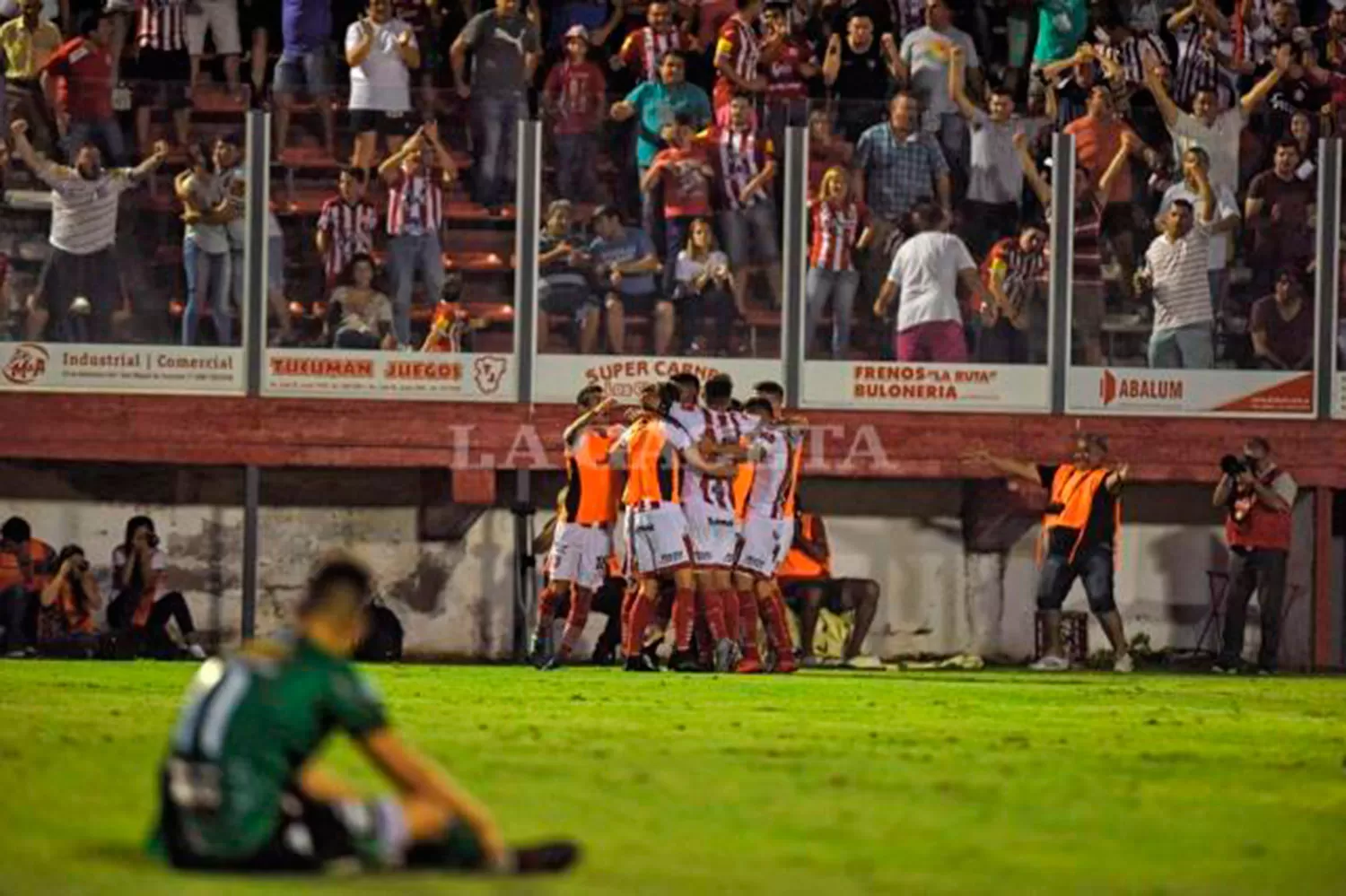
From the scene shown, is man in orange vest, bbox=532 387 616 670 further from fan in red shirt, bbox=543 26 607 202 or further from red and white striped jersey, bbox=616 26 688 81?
red and white striped jersey, bbox=616 26 688 81

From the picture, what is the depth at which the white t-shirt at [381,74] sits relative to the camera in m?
27.4

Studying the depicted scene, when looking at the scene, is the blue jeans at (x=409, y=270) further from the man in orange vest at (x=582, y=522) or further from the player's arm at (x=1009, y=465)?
the player's arm at (x=1009, y=465)

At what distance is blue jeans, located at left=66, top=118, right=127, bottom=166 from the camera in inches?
1056

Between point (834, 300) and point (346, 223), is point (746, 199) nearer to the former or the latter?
point (834, 300)

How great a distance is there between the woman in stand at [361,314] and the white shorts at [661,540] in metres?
4.50

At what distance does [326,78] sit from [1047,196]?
21.5ft

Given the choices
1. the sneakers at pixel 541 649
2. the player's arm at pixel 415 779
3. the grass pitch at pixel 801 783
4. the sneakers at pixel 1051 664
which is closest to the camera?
the player's arm at pixel 415 779

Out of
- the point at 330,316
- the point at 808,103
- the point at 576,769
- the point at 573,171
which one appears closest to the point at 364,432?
the point at 330,316

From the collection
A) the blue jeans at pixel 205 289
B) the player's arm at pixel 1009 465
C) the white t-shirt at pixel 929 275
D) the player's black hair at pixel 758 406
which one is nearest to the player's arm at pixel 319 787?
the player's black hair at pixel 758 406

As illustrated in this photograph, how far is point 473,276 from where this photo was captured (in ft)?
90.1

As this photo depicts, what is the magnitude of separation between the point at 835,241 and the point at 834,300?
A: 54 cm

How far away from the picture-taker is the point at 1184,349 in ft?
93.0

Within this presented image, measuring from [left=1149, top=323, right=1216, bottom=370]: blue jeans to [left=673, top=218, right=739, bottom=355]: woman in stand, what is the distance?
3.93 m

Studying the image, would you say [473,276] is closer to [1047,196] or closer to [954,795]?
[1047,196]
